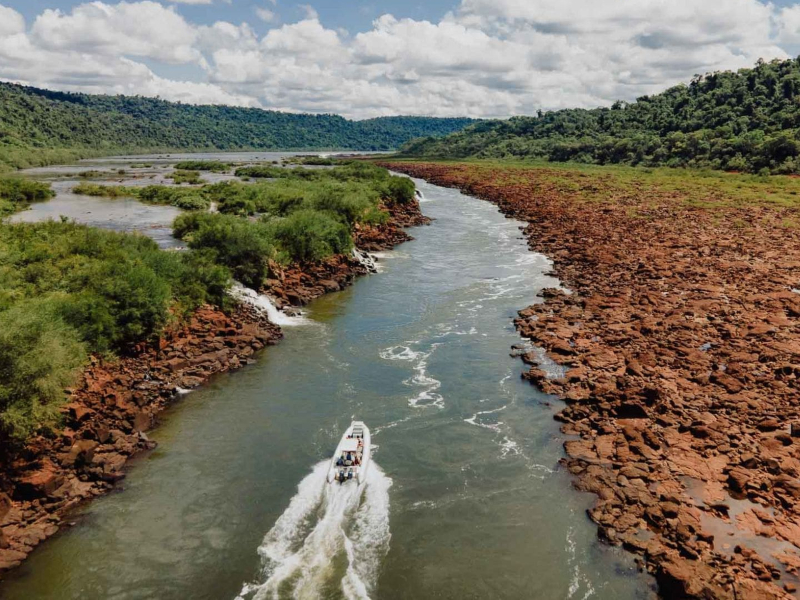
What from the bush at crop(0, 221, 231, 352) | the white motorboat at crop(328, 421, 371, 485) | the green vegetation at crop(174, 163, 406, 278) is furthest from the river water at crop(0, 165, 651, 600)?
the green vegetation at crop(174, 163, 406, 278)

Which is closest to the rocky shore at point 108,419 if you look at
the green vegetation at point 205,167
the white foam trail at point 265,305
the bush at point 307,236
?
the white foam trail at point 265,305

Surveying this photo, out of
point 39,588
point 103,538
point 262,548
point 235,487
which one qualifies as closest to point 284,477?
point 235,487

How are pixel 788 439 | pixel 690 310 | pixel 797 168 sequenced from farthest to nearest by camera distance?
pixel 797 168 < pixel 690 310 < pixel 788 439

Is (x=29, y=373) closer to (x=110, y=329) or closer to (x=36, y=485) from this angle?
(x=36, y=485)

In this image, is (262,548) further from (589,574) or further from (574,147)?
(574,147)

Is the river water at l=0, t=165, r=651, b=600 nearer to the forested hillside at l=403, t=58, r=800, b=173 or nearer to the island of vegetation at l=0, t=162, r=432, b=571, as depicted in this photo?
the island of vegetation at l=0, t=162, r=432, b=571

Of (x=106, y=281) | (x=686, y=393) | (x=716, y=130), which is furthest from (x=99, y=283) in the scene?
(x=716, y=130)
